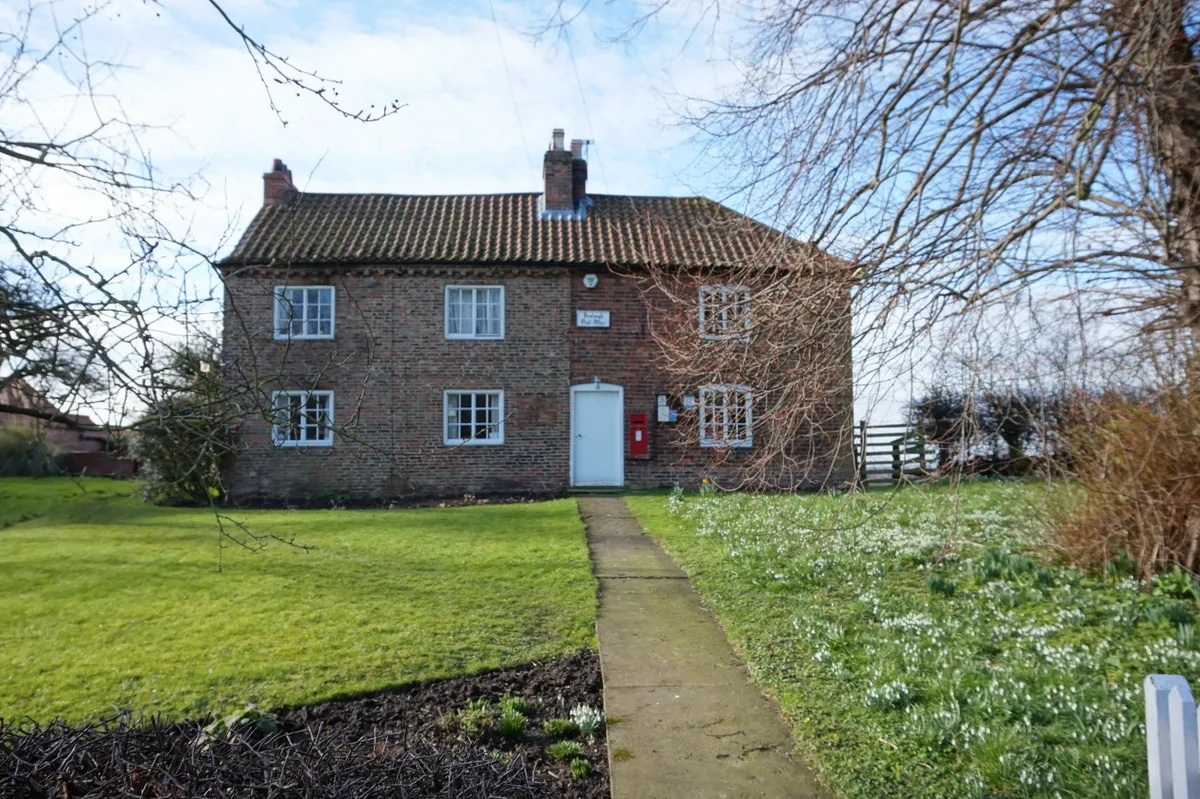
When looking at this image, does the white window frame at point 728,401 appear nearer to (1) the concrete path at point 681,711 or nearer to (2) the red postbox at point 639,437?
(1) the concrete path at point 681,711

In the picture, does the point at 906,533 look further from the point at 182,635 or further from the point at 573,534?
the point at 182,635

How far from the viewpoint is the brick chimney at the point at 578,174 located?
22984 millimetres

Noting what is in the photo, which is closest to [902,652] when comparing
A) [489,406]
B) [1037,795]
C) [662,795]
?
[1037,795]

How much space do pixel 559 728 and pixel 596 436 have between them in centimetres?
1552

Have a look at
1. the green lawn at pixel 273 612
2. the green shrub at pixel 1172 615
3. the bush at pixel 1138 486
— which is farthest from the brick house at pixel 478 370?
the green shrub at pixel 1172 615

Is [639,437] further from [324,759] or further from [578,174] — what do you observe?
[324,759]

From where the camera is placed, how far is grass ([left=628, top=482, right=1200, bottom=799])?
177 inches

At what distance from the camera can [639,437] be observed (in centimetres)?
2077

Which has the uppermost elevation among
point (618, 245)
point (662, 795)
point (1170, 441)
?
point (618, 245)

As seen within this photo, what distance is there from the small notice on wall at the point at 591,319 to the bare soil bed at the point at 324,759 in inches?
614

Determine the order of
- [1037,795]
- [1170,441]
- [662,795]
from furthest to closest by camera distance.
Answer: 1. [1170,441]
2. [662,795]
3. [1037,795]

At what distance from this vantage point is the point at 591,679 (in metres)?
6.36

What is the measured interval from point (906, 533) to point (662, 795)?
8.53 meters

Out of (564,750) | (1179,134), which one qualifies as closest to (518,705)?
(564,750)
